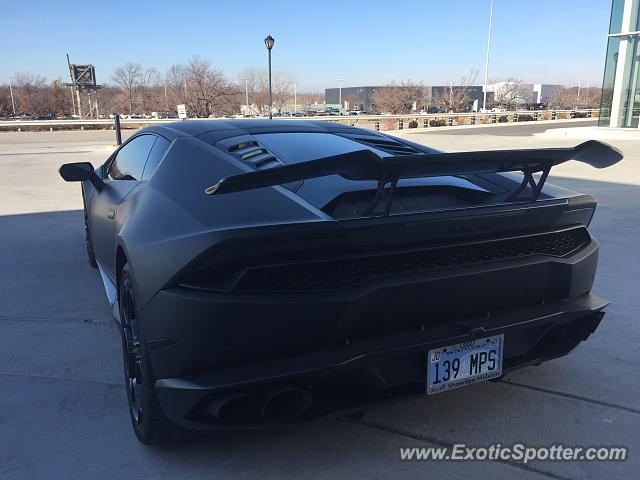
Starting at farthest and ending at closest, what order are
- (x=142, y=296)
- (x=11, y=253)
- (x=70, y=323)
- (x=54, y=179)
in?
(x=54, y=179), (x=11, y=253), (x=70, y=323), (x=142, y=296)

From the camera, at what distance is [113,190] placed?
11.5ft

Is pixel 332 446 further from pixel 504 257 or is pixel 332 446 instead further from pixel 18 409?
pixel 18 409

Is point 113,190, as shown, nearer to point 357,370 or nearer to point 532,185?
point 357,370

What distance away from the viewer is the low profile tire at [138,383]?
2.26m

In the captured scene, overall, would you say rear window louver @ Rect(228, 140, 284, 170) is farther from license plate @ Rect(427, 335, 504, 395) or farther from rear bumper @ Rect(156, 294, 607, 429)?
license plate @ Rect(427, 335, 504, 395)

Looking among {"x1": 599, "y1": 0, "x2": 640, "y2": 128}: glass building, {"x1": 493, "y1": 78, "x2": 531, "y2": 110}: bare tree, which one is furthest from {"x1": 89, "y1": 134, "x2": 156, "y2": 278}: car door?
{"x1": 493, "y1": 78, "x2": 531, "y2": 110}: bare tree

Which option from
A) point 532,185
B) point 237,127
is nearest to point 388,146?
point 237,127

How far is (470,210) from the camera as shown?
2.27m

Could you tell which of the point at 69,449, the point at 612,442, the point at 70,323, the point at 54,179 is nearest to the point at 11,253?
the point at 70,323

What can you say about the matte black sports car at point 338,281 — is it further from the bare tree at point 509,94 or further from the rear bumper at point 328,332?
the bare tree at point 509,94


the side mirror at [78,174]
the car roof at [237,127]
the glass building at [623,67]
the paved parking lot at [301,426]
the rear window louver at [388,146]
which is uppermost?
the glass building at [623,67]

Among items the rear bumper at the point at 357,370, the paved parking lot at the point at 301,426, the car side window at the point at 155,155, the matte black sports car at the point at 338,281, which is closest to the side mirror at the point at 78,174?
the car side window at the point at 155,155

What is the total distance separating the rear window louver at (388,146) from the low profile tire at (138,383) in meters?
1.59

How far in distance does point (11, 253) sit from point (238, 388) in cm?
495
